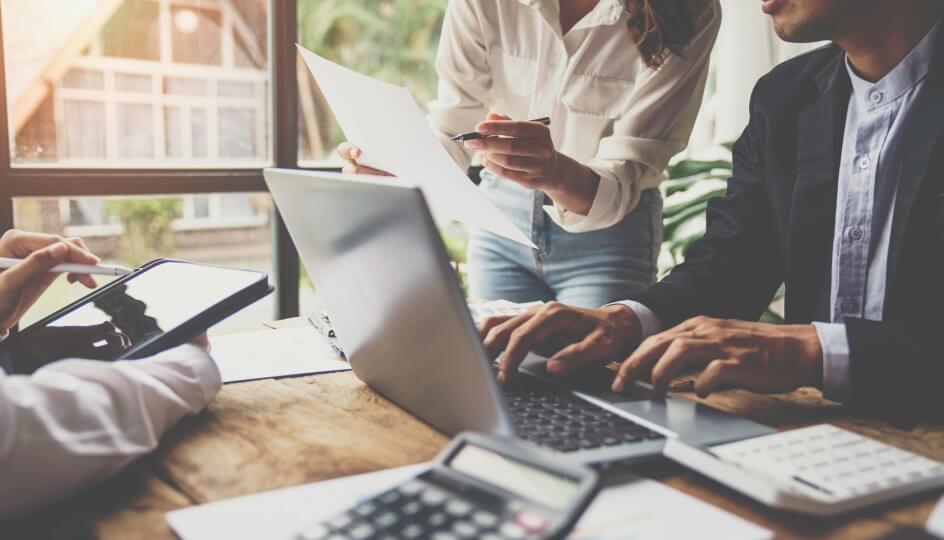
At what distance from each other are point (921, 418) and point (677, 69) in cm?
87

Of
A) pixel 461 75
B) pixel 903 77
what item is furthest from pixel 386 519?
pixel 461 75

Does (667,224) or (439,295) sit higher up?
(439,295)

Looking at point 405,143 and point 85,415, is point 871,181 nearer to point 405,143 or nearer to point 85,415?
point 405,143

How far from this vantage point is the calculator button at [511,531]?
454mm

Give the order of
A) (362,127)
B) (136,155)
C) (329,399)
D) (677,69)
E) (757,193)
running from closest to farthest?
(329,399)
(362,127)
(757,193)
(677,69)
(136,155)

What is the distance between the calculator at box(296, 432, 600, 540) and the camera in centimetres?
46

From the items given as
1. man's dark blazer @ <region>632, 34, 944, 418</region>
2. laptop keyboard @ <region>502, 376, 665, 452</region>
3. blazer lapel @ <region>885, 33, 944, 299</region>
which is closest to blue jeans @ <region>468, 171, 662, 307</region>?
man's dark blazer @ <region>632, 34, 944, 418</region>

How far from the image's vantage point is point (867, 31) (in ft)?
3.95

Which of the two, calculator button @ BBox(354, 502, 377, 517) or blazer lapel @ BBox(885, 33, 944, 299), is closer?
calculator button @ BBox(354, 502, 377, 517)

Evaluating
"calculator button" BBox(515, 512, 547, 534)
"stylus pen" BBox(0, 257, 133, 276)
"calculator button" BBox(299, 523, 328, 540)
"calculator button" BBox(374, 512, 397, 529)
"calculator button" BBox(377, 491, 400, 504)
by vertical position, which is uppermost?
"stylus pen" BBox(0, 257, 133, 276)

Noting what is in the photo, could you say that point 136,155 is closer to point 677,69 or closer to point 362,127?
point 362,127

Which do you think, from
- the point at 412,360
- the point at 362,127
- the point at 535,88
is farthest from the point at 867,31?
the point at 412,360

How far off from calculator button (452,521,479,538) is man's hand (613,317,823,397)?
41cm

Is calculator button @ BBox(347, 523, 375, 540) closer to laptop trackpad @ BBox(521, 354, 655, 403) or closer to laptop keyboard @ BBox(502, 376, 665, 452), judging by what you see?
laptop keyboard @ BBox(502, 376, 665, 452)
